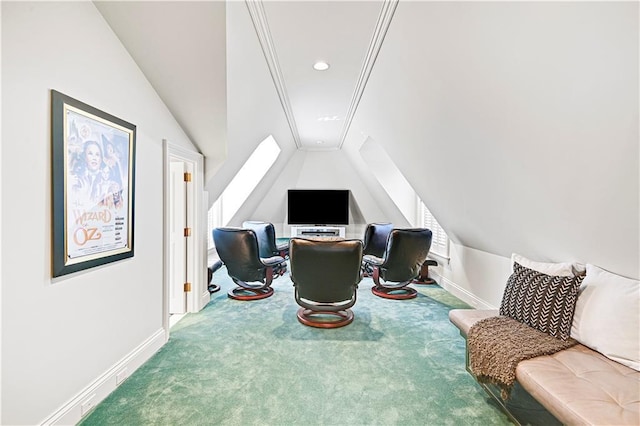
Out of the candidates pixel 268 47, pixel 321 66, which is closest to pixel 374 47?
pixel 321 66

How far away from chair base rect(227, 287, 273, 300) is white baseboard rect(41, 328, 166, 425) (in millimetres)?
1450

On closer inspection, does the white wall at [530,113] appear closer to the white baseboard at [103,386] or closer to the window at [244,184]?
the white baseboard at [103,386]

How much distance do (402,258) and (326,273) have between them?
1432 millimetres

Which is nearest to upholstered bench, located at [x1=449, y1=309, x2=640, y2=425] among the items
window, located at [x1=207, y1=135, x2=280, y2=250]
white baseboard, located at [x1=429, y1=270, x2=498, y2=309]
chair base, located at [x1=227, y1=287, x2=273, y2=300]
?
white baseboard, located at [x1=429, y1=270, x2=498, y2=309]

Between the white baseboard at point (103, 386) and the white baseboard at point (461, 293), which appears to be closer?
the white baseboard at point (103, 386)

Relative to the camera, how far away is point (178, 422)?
5.81ft

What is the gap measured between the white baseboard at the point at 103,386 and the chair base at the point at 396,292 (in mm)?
2845

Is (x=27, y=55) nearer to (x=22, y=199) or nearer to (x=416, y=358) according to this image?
(x=22, y=199)

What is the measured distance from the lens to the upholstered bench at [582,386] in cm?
130

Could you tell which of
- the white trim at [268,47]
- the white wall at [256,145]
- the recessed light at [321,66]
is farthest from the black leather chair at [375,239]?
the recessed light at [321,66]

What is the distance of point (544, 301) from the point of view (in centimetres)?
204

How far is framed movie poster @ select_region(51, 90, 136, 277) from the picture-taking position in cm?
159

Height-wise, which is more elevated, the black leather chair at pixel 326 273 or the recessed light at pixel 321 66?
the recessed light at pixel 321 66

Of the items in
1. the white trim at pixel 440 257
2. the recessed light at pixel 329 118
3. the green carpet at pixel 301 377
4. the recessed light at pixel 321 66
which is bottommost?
the green carpet at pixel 301 377
